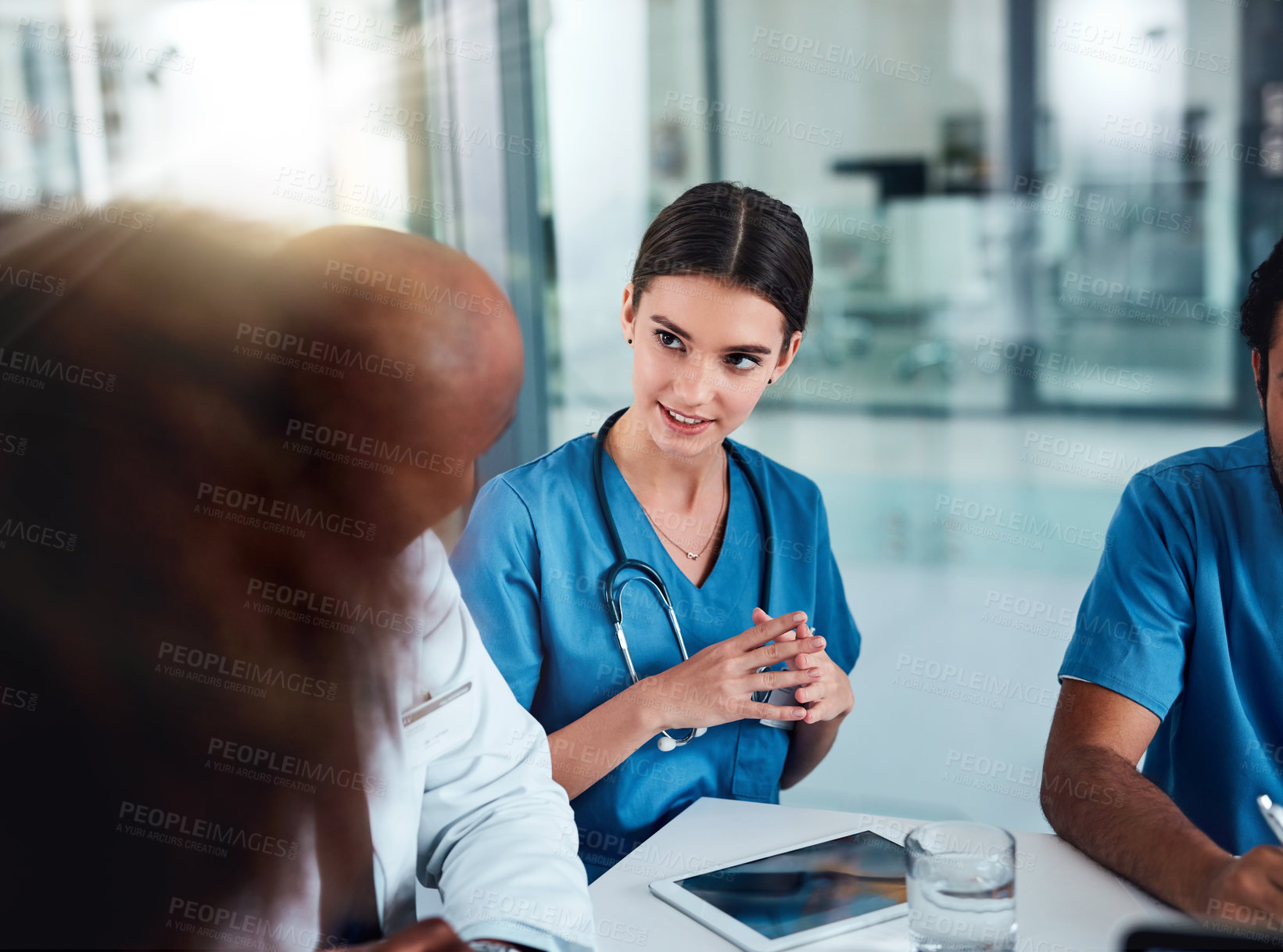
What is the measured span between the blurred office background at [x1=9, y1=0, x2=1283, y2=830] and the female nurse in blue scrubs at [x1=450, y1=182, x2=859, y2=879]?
0.84 metres

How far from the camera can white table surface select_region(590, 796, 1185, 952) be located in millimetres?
776

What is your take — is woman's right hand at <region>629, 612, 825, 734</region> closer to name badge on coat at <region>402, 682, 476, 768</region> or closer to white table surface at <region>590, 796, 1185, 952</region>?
white table surface at <region>590, 796, 1185, 952</region>

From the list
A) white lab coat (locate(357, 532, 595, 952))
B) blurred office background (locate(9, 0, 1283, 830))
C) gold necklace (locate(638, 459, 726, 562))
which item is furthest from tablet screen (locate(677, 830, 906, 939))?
blurred office background (locate(9, 0, 1283, 830))

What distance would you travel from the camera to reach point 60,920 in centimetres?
21

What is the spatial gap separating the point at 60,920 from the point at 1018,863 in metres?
0.90

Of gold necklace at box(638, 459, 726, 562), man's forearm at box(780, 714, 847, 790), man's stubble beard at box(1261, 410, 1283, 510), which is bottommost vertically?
man's forearm at box(780, 714, 847, 790)

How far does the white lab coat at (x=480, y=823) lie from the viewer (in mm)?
663

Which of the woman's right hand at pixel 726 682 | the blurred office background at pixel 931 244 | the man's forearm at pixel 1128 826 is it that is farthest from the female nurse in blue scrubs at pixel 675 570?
the blurred office background at pixel 931 244

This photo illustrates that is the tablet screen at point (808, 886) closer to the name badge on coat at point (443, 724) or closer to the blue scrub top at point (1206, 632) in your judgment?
the name badge on coat at point (443, 724)

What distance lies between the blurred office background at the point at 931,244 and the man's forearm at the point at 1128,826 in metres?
1.07

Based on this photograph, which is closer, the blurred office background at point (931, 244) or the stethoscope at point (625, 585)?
the stethoscope at point (625, 585)

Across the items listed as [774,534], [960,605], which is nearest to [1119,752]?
[774,534]

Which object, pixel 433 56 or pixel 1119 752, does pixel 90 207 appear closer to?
pixel 1119 752

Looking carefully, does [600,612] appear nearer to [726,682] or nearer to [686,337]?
[726,682]
